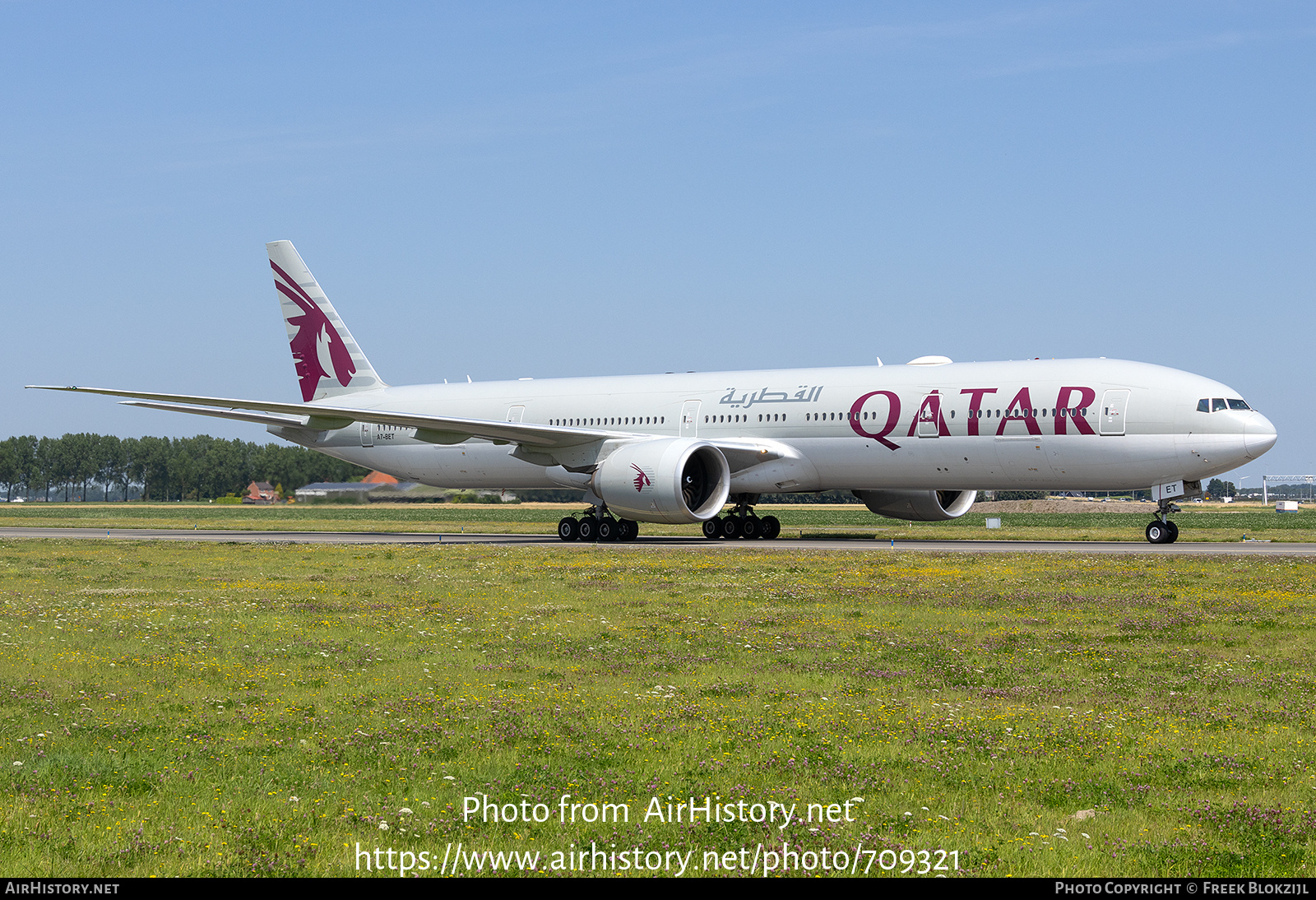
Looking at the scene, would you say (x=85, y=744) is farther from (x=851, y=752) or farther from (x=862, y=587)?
(x=862, y=587)

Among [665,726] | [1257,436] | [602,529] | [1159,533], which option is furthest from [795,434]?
[665,726]

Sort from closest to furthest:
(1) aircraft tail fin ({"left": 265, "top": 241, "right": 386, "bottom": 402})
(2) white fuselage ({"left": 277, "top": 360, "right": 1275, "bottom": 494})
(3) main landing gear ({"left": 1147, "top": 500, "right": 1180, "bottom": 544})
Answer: (2) white fuselage ({"left": 277, "top": 360, "right": 1275, "bottom": 494}) < (3) main landing gear ({"left": 1147, "top": 500, "right": 1180, "bottom": 544}) < (1) aircraft tail fin ({"left": 265, "top": 241, "right": 386, "bottom": 402})

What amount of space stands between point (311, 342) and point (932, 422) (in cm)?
2232

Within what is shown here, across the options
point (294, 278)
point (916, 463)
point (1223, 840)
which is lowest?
point (1223, 840)

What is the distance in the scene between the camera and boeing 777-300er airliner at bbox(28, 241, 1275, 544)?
1073 inches

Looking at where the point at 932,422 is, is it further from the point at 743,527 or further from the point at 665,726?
the point at 665,726

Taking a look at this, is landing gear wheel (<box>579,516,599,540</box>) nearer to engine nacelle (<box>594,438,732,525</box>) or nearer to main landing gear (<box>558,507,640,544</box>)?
main landing gear (<box>558,507,640,544</box>)

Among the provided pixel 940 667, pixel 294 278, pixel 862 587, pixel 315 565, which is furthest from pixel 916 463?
pixel 294 278

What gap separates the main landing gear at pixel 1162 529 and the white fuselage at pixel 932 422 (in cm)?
155

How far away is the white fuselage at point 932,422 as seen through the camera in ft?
88.6

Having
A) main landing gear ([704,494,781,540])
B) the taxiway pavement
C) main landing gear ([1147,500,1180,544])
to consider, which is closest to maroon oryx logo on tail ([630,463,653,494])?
the taxiway pavement

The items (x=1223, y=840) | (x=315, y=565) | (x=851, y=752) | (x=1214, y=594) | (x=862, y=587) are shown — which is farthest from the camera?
(x=315, y=565)

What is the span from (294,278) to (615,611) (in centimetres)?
2873

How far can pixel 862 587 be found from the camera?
59.7ft
